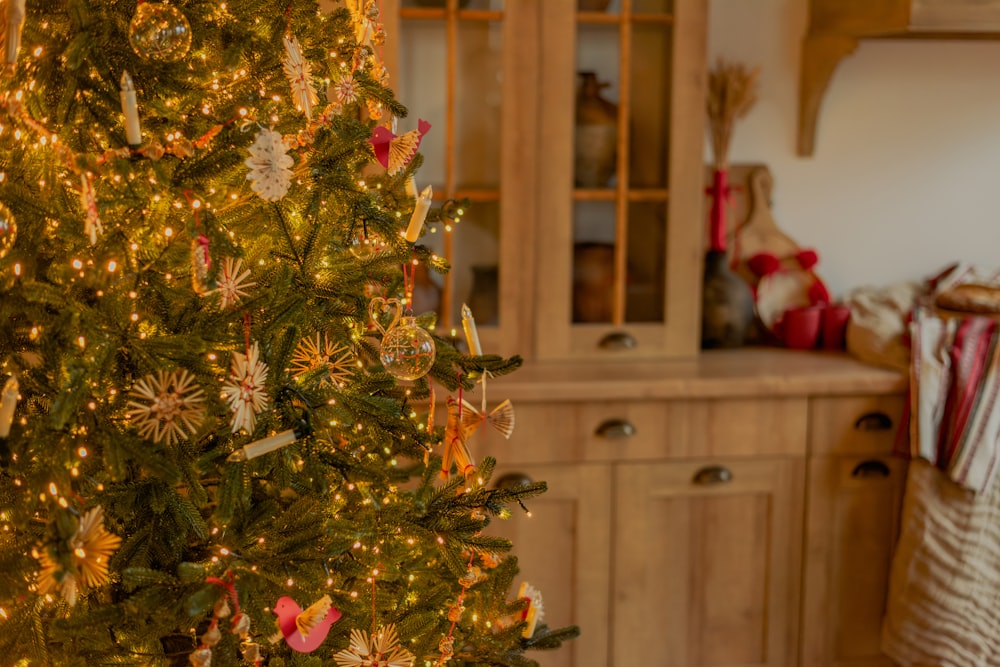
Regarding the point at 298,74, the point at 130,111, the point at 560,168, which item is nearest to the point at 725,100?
the point at 560,168

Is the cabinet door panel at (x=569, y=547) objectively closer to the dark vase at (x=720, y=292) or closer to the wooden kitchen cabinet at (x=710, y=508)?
the wooden kitchen cabinet at (x=710, y=508)

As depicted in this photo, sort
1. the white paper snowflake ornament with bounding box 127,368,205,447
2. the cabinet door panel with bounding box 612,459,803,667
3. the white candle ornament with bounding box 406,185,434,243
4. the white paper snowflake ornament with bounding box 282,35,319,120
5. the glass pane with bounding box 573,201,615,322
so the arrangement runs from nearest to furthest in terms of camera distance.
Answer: the white paper snowflake ornament with bounding box 127,368,205,447, the white paper snowflake ornament with bounding box 282,35,319,120, the white candle ornament with bounding box 406,185,434,243, the cabinet door panel with bounding box 612,459,803,667, the glass pane with bounding box 573,201,615,322

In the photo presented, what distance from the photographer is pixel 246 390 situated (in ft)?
3.90

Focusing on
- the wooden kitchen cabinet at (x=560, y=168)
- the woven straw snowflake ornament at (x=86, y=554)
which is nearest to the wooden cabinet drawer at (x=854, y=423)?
the wooden kitchen cabinet at (x=560, y=168)

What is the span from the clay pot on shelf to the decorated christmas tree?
3.90ft

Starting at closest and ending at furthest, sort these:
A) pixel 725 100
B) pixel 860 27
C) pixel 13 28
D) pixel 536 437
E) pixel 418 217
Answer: pixel 13 28 < pixel 418 217 < pixel 536 437 < pixel 860 27 < pixel 725 100

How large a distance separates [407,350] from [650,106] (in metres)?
1.48

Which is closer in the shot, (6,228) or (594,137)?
(6,228)

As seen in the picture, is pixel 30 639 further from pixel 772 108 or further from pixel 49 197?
pixel 772 108

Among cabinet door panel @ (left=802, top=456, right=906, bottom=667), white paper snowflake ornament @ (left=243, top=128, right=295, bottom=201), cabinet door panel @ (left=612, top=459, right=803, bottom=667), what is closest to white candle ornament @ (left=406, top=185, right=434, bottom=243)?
white paper snowflake ornament @ (left=243, top=128, right=295, bottom=201)

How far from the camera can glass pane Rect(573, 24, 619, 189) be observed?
8.41 feet

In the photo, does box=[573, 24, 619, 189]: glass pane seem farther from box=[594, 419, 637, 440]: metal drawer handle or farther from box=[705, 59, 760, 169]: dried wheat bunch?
box=[594, 419, 637, 440]: metal drawer handle

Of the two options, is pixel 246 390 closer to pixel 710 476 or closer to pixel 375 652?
pixel 375 652

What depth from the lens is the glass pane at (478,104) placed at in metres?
2.51
